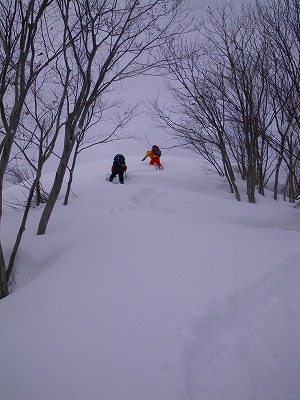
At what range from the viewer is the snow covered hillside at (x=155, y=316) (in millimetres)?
1794

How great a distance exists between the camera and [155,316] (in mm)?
2289

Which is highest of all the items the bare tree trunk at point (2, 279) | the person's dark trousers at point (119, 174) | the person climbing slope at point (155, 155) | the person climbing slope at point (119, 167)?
the person climbing slope at point (155, 155)

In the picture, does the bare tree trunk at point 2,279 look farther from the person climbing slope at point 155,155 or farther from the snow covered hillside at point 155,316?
the person climbing slope at point 155,155

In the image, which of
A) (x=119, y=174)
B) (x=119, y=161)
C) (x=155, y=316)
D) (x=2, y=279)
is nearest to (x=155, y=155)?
(x=119, y=161)

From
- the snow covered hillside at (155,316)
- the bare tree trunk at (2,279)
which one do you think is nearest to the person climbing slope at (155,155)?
the snow covered hillside at (155,316)

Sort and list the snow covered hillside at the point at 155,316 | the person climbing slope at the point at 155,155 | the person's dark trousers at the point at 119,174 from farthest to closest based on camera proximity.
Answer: the person climbing slope at the point at 155,155
the person's dark trousers at the point at 119,174
the snow covered hillside at the point at 155,316

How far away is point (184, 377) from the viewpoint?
1758 mm

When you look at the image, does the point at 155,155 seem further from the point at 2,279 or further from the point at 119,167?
the point at 2,279

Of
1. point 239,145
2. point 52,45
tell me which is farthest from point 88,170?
point 52,45

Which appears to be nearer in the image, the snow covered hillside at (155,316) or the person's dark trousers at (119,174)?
the snow covered hillside at (155,316)

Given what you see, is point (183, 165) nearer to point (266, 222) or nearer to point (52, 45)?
Answer: point (266, 222)

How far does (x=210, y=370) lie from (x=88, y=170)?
11.0 m

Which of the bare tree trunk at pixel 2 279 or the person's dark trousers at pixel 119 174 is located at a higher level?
the person's dark trousers at pixel 119 174

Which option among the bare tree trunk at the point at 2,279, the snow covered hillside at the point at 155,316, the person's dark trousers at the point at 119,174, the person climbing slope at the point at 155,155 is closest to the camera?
the snow covered hillside at the point at 155,316
